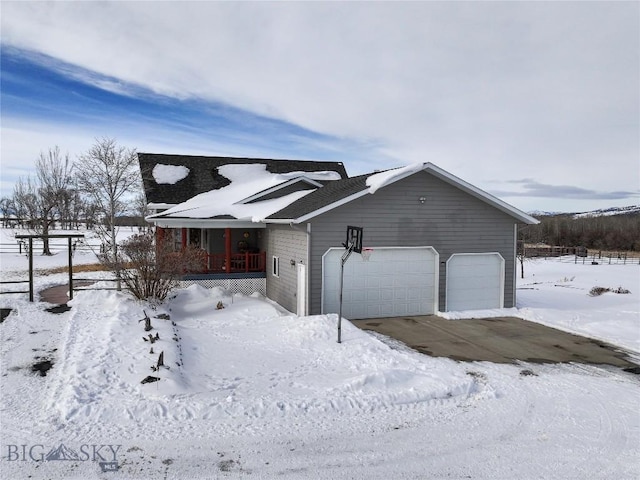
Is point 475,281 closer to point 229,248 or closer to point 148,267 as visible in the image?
point 229,248

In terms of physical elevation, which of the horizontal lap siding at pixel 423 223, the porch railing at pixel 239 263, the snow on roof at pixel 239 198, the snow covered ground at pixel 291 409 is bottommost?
the snow covered ground at pixel 291 409

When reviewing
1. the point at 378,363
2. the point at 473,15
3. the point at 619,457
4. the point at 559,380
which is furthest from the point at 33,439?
the point at 473,15

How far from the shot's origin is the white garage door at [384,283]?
39.2 ft

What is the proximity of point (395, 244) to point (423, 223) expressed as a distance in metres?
1.09

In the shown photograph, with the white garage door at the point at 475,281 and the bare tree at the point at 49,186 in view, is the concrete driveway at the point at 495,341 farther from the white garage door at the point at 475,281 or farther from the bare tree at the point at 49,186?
the bare tree at the point at 49,186

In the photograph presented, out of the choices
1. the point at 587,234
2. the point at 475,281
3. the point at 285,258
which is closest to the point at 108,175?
the point at 285,258

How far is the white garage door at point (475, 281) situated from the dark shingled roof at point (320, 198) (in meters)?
3.69

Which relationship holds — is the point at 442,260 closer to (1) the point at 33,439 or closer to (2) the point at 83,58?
(1) the point at 33,439

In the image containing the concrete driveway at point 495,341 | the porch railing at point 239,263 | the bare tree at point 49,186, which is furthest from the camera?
the bare tree at point 49,186

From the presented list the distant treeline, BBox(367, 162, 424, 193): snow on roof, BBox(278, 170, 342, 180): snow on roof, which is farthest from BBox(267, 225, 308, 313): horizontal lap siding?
the distant treeline

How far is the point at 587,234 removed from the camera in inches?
2702

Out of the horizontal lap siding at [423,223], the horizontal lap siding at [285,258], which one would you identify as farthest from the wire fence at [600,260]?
the horizontal lap siding at [285,258]

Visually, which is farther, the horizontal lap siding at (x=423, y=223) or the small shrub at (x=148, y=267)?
the small shrub at (x=148, y=267)

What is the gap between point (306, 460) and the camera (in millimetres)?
4984
